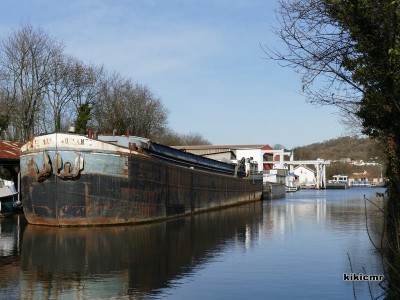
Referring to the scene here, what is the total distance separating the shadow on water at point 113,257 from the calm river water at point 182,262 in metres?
0.02

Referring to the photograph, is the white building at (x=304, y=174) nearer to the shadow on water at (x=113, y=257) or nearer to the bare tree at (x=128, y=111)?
the bare tree at (x=128, y=111)

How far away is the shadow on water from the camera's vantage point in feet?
35.7

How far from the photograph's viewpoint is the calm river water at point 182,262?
10.7 meters

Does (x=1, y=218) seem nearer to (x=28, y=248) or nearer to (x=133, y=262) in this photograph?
(x=28, y=248)

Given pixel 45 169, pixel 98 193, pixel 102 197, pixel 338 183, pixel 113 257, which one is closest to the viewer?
pixel 113 257

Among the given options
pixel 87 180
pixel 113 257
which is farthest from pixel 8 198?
pixel 113 257

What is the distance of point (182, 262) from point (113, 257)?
74.0 inches

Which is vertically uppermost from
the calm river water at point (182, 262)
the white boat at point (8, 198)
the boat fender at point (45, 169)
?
the boat fender at point (45, 169)

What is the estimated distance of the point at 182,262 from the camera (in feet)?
46.3

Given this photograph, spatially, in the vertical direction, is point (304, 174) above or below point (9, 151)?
above

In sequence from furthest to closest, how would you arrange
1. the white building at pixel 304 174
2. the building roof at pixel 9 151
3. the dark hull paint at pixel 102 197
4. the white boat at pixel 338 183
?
the white building at pixel 304 174 → the white boat at pixel 338 183 → the building roof at pixel 9 151 → the dark hull paint at pixel 102 197

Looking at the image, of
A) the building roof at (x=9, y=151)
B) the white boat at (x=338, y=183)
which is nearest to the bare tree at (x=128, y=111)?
the building roof at (x=9, y=151)

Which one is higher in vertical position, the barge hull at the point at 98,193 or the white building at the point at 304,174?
Answer: the white building at the point at 304,174

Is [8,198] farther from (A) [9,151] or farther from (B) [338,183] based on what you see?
(B) [338,183]
